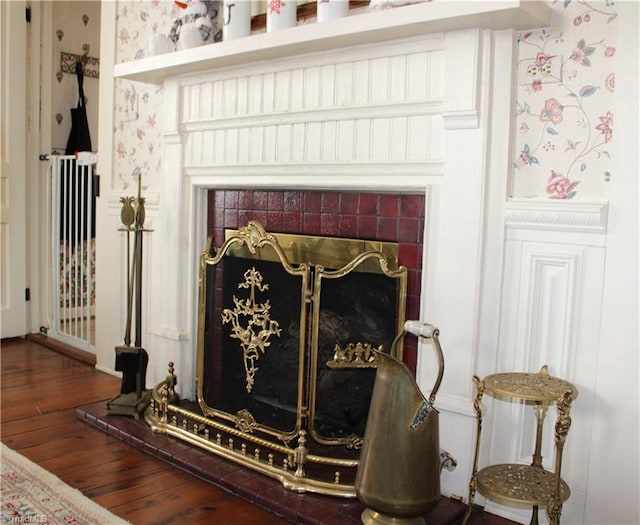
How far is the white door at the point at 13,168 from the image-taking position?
4145 mm

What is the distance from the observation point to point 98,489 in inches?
85.7

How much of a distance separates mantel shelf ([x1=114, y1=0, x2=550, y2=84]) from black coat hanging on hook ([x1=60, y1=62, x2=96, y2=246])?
1.50 meters

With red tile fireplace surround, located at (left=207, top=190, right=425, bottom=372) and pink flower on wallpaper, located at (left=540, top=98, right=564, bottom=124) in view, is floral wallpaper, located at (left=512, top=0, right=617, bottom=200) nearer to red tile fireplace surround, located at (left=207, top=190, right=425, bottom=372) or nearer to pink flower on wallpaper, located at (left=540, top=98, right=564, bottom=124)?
pink flower on wallpaper, located at (left=540, top=98, right=564, bottom=124)

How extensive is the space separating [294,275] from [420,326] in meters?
0.62

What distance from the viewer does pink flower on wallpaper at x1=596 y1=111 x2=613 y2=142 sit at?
1836 millimetres

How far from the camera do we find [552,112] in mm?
1932

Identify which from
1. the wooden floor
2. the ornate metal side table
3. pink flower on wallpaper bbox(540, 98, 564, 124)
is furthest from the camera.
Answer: the wooden floor

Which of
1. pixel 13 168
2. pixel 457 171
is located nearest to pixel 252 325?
pixel 457 171

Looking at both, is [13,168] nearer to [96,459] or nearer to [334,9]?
[96,459]

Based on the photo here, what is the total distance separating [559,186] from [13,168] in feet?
11.4

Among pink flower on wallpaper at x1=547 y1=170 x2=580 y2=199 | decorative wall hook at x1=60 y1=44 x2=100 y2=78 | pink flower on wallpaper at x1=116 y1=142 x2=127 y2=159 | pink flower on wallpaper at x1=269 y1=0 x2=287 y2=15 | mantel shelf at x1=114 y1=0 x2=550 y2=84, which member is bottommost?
pink flower on wallpaper at x1=547 y1=170 x2=580 y2=199

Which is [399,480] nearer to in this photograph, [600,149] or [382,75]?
[600,149]

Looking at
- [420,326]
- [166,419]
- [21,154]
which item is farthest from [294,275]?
[21,154]

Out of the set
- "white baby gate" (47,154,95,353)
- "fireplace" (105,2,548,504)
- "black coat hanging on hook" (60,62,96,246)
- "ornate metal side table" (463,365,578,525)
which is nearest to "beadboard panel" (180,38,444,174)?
"fireplace" (105,2,548,504)
